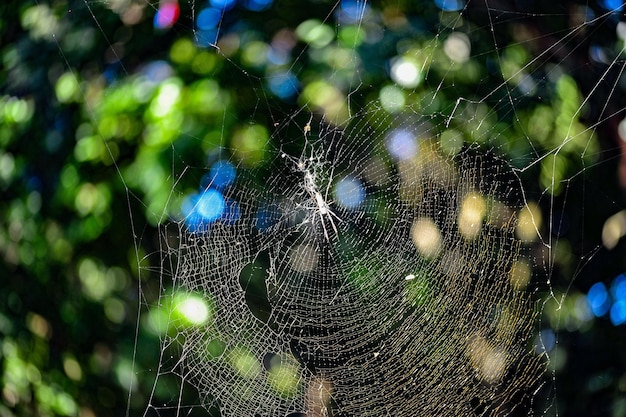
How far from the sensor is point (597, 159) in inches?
30.7

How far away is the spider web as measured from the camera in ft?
2.45

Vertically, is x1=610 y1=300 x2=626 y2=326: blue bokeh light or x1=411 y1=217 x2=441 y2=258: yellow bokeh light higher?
x1=610 y1=300 x2=626 y2=326: blue bokeh light

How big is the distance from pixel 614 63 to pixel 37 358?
31.7 inches

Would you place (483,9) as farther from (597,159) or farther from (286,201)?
A: (286,201)

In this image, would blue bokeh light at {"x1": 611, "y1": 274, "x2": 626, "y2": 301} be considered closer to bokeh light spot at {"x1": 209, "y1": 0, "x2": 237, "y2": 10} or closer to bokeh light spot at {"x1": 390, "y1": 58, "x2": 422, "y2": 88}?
bokeh light spot at {"x1": 390, "y1": 58, "x2": 422, "y2": 88}

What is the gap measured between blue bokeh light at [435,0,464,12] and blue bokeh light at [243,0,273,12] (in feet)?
0.63

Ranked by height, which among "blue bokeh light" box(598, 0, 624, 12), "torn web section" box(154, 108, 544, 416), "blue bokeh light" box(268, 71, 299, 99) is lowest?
"torn web section" box(154, 108, 544, 416)

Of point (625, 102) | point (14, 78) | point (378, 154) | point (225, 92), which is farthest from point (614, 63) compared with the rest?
point (14, 78)

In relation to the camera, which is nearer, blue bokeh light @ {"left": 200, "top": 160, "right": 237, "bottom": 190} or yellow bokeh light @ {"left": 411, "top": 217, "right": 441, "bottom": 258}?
blue bokeh light @ {"left": 200, "top": 160, "right": 237, "bottom": 190}

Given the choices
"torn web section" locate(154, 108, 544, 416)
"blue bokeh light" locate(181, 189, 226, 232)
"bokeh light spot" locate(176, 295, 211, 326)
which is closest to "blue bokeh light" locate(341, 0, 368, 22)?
"torn web section" locate(154, 108, 544, 416)

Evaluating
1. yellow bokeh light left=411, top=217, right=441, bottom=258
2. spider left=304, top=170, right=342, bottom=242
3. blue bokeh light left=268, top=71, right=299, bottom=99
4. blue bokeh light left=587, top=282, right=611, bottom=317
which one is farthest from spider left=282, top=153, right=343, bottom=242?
blue bokeh light left=587, top=282, right=611, bottom=317

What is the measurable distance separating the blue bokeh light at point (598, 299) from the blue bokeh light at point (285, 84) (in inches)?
17.0

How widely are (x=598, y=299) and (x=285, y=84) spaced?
1.50ft

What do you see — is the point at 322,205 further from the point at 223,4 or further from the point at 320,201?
the point at 223,4
